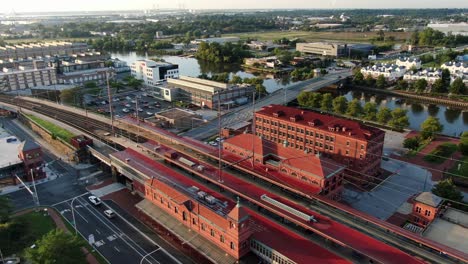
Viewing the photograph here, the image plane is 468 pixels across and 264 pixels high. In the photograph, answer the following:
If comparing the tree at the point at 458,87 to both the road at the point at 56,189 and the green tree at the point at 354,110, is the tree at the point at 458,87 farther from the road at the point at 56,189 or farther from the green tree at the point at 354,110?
the road at the point at 56,189

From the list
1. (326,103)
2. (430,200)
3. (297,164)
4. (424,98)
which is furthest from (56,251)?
(424,98)

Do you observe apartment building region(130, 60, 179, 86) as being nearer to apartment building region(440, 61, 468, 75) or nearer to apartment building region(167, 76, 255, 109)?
apartment building region(167, 76, 255, 109)

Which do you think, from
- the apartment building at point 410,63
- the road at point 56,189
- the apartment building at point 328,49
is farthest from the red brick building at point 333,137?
the apartment building at point 328,49

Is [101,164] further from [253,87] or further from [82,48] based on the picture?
[82,48]

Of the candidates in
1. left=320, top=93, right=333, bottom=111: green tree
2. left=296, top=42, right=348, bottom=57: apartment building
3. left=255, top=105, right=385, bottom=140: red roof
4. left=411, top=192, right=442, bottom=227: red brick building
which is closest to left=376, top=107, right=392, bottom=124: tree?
left=320, top=93, right=333, bottom=111: green tree

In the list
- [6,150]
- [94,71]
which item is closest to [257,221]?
[6,150]

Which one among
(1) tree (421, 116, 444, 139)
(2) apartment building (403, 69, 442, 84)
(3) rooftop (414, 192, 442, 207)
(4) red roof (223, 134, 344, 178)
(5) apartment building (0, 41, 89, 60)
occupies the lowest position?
(1) tree (421, 116, 444, 139)
